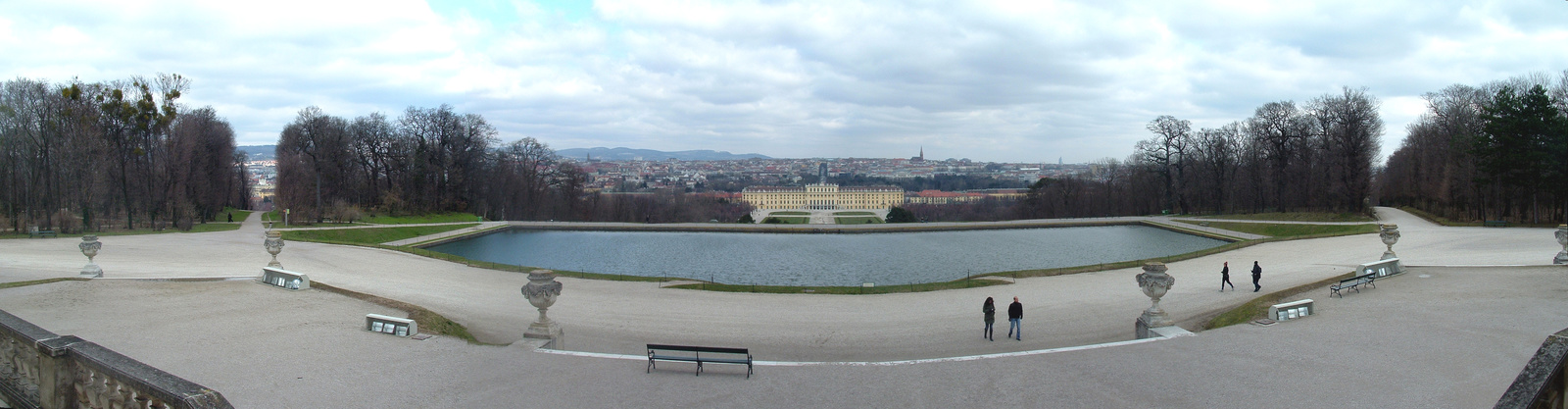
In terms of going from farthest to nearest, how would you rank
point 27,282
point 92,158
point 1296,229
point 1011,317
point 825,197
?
point 825,197 → point 1296,229 → point 92,158 → point 27,282 → point 1011,317

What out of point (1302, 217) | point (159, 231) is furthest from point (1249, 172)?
point (159, 231)

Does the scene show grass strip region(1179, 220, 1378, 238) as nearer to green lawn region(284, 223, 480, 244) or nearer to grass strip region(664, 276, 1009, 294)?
grass strip region(664, 276, 1009, 294)

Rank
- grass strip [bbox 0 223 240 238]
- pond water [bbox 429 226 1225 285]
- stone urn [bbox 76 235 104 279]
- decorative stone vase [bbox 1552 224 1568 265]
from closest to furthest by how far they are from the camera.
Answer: decorative stone vase [bbox 1552 224 1568 265] → stone urn [bbox 76 235 104 279] → pond water [bbox 429 226 1225 285] → grass strip [bbox 0 223 240 238]

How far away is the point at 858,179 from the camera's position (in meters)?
186

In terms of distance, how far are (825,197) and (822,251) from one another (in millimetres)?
85356

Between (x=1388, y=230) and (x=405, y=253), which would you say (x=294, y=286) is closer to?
(x=405, y=253)

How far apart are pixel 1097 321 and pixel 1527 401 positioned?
10062 mm

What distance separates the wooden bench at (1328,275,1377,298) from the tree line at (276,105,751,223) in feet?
142

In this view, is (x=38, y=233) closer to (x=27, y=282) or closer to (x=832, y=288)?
(x=27, y=282)

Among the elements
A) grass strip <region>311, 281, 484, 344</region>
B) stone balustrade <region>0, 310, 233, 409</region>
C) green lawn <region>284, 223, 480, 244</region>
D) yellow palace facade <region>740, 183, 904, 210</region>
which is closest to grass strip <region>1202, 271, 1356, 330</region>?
grass strip <region>311, 281, 484, 344</region>

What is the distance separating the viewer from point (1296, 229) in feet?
109

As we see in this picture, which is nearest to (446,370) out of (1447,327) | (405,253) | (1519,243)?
(1447,327)

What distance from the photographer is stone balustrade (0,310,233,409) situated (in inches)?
148

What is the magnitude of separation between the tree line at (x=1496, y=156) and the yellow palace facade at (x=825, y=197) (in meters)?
71.6
